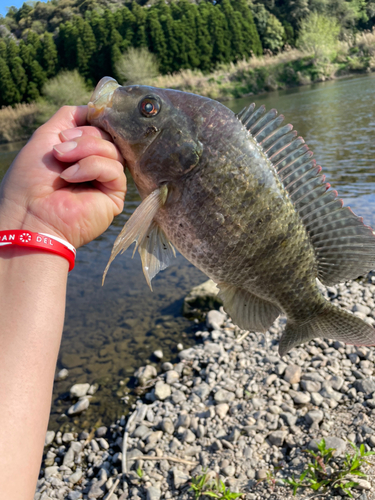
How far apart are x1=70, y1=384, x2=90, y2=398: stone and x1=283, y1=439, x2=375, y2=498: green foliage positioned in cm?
279

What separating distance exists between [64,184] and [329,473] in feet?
9.71

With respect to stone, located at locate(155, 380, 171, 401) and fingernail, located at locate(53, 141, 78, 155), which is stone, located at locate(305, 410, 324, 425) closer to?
stone, located at locate(155, 380, 171, 401)

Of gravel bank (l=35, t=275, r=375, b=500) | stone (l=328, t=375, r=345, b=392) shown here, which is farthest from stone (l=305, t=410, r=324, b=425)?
stone (l=328, t=375, r=345, b=392)

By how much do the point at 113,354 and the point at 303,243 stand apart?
438 cm

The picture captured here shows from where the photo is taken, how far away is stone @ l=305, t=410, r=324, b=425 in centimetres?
375

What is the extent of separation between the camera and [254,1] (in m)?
65.9

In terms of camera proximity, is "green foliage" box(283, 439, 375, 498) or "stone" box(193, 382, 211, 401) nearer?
"green foliage" box(283, 439, 375, 498)

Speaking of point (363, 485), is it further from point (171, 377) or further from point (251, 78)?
point (251, 78)

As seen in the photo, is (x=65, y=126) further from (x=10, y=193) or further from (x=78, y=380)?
(x=78, y=380)

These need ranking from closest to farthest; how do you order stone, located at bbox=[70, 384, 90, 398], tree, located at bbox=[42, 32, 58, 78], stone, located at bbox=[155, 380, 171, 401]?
stone, located at bbox=[155, 380, 171, 401]
stone, located at bbox=[70, 384, 90, 398]
tree, located at bbox=[42, 32, 58, 78]

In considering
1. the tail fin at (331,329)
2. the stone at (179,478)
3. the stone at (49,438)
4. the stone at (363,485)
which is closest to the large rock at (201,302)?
the stone at (49,438)

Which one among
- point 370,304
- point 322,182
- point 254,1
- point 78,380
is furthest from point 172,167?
point 254,1

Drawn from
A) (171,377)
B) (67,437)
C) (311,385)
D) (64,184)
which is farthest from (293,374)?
(64,184)

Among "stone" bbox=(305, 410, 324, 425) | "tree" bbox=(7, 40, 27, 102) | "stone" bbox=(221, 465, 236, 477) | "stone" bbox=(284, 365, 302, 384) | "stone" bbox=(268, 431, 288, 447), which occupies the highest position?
"tree" bbox=(7, 40, 27, 102)
